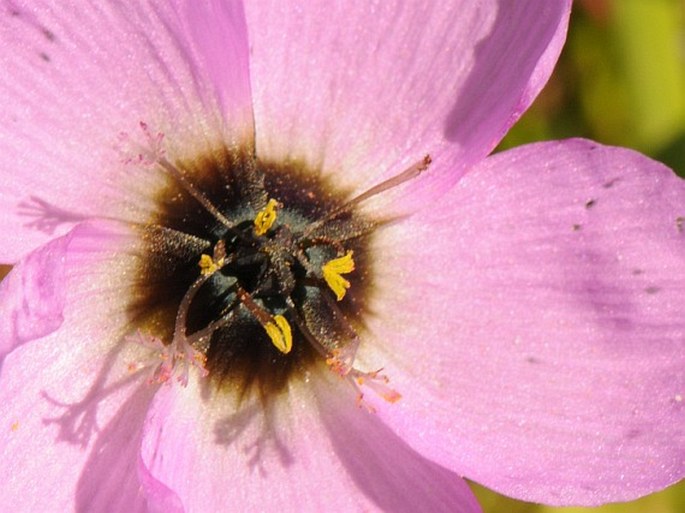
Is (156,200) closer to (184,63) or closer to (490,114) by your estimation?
(184,63)

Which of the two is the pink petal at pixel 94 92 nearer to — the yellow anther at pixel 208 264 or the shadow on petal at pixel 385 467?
the yellow anther at pixel 208 264

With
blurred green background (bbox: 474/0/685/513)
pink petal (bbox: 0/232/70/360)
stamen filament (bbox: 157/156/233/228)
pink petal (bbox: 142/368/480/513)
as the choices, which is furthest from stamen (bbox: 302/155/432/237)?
blurred green background (bbox: 474/0/685/513)

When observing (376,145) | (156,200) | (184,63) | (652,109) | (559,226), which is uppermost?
(184,63)

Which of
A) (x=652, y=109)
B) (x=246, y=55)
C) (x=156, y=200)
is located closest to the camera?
(x=246, y=55)

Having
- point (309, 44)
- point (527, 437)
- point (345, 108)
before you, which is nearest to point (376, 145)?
point (345, 108)

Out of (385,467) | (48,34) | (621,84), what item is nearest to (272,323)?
(385,467)

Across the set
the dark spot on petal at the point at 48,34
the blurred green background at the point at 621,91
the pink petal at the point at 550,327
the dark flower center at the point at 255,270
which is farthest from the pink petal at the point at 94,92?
the blurred green background at the point at 621,91

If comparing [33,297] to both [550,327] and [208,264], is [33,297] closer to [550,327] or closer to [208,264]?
Answer: [208,264]
